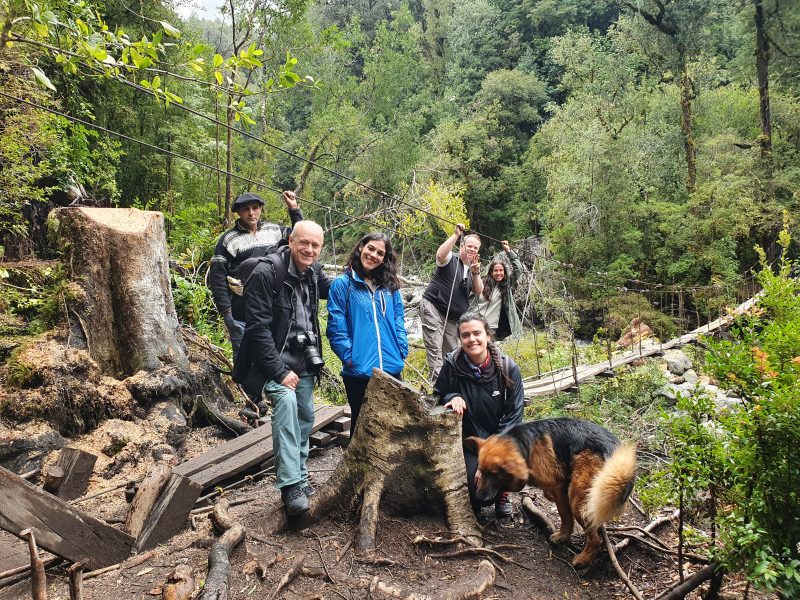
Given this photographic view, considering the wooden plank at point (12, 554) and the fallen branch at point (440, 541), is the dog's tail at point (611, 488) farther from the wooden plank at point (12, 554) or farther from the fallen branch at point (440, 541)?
the wooden plank at point (12, 554)

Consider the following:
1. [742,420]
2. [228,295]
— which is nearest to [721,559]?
[742,420]

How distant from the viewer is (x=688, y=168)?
1677 centimetres

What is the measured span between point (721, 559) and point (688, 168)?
18.3m

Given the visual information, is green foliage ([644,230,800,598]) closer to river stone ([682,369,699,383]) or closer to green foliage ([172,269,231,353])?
green foliage ([172,269,231,353])

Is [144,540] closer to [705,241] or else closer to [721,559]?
[721,559]

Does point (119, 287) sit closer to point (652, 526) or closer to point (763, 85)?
point (652, 526)

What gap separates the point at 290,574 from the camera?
2.32 metres

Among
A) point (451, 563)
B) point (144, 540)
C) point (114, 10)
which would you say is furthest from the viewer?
point (114, 10)

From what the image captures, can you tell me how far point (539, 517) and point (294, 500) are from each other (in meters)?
1.47

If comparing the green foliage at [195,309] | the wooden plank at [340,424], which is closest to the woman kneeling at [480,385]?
the wooden plank at [340,424]

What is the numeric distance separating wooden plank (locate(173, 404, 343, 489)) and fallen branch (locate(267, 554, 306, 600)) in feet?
3.93

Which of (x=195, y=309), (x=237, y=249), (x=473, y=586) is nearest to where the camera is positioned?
(x=473, y=586)

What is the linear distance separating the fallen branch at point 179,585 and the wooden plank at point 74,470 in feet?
4.71

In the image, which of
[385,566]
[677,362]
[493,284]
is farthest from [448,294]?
[677,362]
